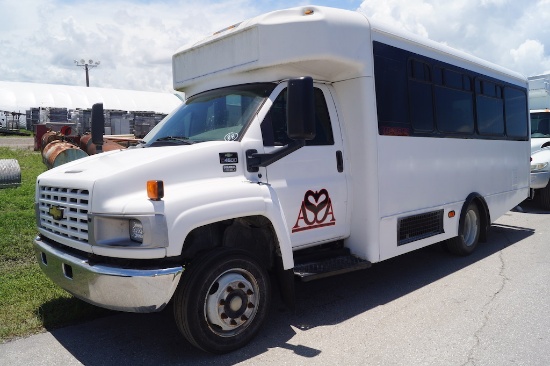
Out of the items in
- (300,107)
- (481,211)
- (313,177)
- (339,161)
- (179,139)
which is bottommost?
(481,211)

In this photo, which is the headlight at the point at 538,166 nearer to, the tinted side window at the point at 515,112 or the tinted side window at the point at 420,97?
the tinted side window at the point at 515,112

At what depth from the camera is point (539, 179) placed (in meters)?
11.2

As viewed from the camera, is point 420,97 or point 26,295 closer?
point 26,295

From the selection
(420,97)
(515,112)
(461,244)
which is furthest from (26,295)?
(515,112)

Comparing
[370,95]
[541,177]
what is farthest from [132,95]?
[370,95]

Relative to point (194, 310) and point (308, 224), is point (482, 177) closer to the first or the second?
point (308, 224)

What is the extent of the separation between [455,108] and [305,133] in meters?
3.62

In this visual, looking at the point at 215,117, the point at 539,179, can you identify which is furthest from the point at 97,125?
the point at 539,179

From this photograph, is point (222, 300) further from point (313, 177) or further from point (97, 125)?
point (97, 125)

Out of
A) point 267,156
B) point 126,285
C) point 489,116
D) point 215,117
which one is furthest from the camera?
point 489,116

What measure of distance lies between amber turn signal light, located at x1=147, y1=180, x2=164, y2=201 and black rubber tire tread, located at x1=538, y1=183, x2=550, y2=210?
10.7m

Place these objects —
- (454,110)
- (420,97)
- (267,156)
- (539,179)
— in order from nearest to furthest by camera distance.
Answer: (267,156)
(420,97)
(454,110)
(539,179)

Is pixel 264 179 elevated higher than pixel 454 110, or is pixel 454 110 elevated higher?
pixel 454 110

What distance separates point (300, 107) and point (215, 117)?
3.55 ft
